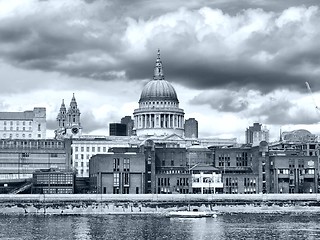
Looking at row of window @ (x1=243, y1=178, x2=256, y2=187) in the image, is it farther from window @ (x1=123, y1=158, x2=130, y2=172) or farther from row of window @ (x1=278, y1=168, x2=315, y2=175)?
window @ (x1=123, y1=158, x2=130, y2=172)

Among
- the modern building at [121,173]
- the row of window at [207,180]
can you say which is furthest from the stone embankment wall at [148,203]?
the row of window at [207,180]

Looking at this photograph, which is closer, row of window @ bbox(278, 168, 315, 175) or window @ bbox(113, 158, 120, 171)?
window @ bbox(113, 158, 120, 171)

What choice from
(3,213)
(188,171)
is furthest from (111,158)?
(3,213)

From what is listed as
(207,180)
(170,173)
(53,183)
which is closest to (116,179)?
(53,183)

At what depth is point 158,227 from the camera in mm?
125125

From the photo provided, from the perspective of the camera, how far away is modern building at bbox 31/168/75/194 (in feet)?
600

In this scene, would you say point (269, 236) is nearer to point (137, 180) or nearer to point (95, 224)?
point (95, 224)

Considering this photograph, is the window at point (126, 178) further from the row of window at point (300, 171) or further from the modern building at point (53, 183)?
the row of window at point (300, 171)

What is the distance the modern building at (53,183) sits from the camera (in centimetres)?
18275

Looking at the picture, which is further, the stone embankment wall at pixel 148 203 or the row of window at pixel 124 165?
the row of window at pixel 124 165

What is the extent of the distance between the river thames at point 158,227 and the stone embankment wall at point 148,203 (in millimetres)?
10279

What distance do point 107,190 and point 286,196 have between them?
127ft

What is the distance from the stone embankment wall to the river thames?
10279 millimetres

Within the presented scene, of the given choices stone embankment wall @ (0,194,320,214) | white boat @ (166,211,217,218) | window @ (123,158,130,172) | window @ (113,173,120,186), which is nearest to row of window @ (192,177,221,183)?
stone embankment wall @ (0,194,320,214)
